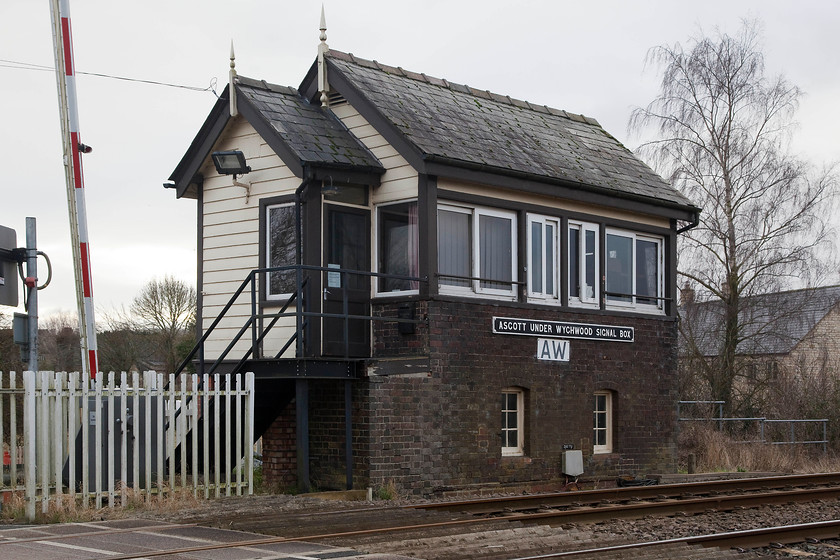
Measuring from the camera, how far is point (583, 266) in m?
18.0

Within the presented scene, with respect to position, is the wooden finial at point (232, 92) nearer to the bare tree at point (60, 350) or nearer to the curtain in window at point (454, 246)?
the curtain in window at point (454, 246)

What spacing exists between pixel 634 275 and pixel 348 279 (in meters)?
5.91

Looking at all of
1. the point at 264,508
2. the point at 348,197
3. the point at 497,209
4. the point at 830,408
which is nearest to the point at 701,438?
the point at 830,408

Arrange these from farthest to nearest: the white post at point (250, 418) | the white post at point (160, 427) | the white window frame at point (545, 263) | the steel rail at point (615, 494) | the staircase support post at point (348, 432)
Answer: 1. the white window frame at point (545, 263)
2. the staircase support post at point (348, 432)
3. the white post at point (250, 418)
4. the steel rail at point (615, 494)
5. the white post at point (160, 427)

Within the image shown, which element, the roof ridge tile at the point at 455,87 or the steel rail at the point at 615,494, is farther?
the roof ridge tile at the point at 455,87

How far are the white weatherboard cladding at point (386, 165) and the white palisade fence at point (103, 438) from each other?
12.1ft

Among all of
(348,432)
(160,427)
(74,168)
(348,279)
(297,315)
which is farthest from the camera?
(348,279)

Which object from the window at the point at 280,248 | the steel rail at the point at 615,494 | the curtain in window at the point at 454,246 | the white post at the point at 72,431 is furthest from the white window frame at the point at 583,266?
the white post at the point at 72,431

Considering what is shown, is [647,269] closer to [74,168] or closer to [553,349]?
[553,349]

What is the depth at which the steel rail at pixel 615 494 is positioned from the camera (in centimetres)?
1312

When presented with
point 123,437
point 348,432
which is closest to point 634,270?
point 348,432

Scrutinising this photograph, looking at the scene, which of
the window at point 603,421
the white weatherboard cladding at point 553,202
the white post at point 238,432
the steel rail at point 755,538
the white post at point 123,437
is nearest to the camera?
the steel rail at point 755,538

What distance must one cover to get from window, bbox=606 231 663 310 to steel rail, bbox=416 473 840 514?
377cm

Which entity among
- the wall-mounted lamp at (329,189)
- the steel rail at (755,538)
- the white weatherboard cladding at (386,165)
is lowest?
the steel rail at (755,538)
